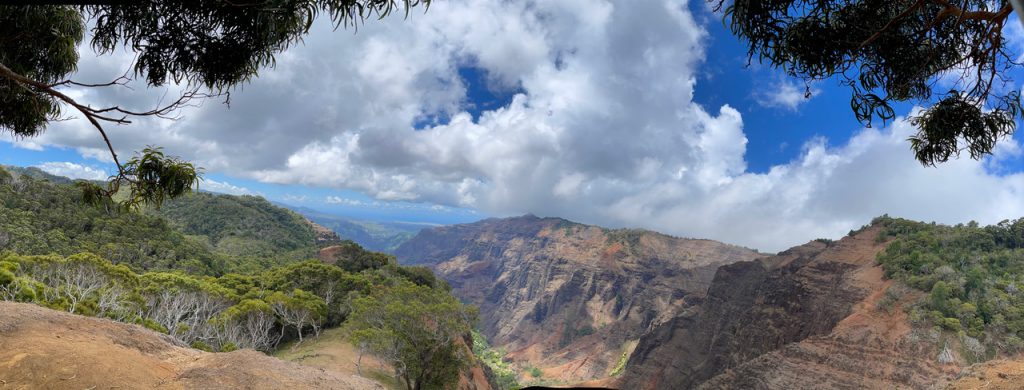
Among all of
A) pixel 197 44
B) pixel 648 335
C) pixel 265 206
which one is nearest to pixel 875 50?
pixel 197 44

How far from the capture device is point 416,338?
1680 centimetres

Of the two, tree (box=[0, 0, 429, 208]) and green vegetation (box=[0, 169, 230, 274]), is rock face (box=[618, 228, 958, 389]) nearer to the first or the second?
tree (box=[0, 0, 429, 208])

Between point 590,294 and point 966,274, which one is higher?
point 966,274

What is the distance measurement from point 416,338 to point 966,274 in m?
31.6

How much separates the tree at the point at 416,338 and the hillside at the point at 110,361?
5.86 m

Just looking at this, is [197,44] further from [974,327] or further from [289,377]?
[974,327]

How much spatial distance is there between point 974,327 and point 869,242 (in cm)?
1883

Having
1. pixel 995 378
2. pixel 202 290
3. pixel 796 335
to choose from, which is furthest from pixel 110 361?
pixel 796 335

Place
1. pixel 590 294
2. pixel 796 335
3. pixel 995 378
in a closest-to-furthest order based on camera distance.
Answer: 1. pixel 995 378
2. pixel 796 335
3. pixel 590 294

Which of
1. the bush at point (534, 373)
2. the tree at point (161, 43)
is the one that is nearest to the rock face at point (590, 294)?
the bush at point (534, 373)

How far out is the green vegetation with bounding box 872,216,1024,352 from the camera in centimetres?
2152

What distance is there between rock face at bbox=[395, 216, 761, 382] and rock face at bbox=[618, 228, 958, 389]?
32.2 feet

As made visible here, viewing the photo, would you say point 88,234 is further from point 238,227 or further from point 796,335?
point 796,335

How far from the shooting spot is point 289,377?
32.4ft
